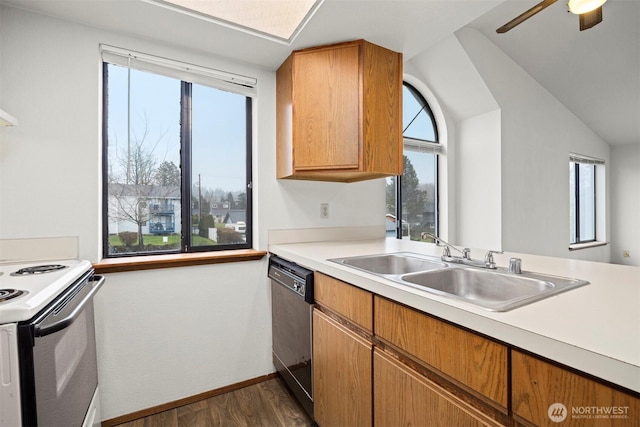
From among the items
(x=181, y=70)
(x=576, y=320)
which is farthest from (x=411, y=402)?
(x=181, y=70)

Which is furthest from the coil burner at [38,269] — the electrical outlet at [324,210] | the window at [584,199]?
the window at [584,199]

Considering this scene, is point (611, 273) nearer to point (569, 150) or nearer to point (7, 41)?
point (7, 41)

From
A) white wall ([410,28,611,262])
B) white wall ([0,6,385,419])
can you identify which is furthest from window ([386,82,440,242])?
white wall ([0,6,385,419])

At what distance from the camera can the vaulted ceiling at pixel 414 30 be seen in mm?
1436

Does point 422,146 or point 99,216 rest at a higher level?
point 422,146

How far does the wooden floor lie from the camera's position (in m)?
1.59

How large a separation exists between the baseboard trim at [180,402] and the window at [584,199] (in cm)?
510

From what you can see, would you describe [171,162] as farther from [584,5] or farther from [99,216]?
[584,5]

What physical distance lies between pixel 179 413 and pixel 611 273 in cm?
219

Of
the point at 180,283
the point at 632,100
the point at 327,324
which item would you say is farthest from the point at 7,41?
the point at 632,100

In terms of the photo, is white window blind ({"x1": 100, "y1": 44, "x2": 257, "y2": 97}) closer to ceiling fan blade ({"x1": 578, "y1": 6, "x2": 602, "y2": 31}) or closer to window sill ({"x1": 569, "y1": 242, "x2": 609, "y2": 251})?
ceiling fan blade ({"x1": 578, "y1": 6, "x2": 602, "y2": 31})

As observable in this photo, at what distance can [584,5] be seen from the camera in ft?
5.44

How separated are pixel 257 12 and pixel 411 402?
190 cm

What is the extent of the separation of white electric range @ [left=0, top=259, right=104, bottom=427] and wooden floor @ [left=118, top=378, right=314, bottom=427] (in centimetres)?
46
